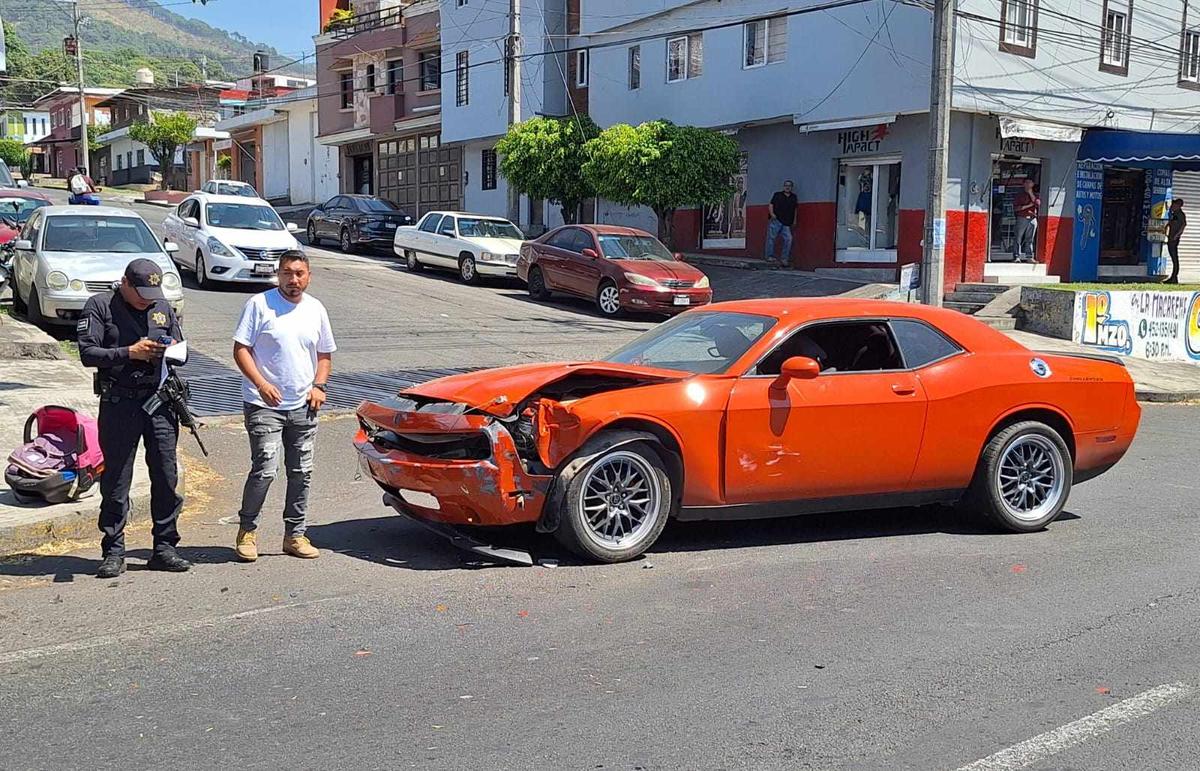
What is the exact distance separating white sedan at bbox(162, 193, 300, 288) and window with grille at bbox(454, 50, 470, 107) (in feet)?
54.2

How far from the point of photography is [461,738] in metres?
4.19

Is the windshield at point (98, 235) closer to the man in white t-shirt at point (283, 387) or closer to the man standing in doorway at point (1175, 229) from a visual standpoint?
the man in white t-shirt at point (283, 387)

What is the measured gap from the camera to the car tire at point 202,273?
20578 millimetres

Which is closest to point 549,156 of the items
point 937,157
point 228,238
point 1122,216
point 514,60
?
point 514,60

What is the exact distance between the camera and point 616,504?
656cm

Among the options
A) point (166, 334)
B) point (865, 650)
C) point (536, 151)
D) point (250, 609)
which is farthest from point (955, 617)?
point (536, 151)

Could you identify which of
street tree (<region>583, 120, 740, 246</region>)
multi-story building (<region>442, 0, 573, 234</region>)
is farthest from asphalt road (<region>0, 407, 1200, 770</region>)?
multi-story building (<region>442, 0, 573, 234</region>)

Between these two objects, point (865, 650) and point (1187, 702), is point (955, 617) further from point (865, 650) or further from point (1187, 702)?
point (1187, 702)

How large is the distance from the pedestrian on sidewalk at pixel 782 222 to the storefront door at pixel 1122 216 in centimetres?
755

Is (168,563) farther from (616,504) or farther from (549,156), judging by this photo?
(549,156)

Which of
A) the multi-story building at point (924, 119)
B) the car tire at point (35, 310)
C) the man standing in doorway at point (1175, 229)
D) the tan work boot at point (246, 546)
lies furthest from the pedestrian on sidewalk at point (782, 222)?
the tan work boot at point (246, 546)

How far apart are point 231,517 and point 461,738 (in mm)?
4260

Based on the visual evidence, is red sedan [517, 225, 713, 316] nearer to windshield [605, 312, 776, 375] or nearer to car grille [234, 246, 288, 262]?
car grille [234, 246, 288, 262]

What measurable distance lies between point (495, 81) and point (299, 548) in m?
31.5
